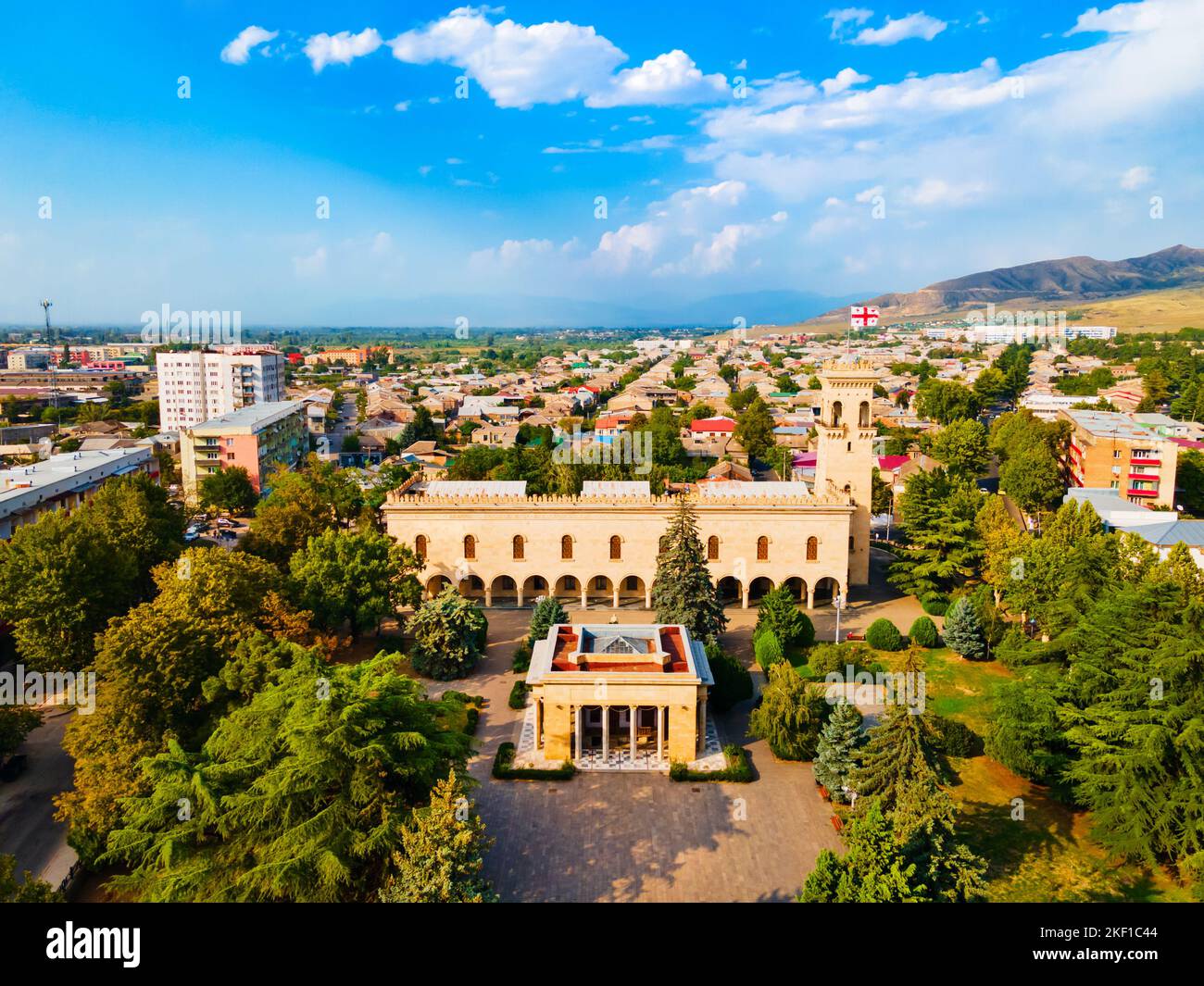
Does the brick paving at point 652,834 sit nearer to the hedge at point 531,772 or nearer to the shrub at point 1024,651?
the hedge at point 531,772

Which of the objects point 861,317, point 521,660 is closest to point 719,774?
point 521,660

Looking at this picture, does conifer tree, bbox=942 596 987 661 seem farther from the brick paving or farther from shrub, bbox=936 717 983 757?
the brick paving

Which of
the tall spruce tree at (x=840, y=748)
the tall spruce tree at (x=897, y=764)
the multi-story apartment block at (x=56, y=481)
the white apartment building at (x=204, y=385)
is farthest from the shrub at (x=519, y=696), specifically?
the white apartment building at (x=204, y=385)

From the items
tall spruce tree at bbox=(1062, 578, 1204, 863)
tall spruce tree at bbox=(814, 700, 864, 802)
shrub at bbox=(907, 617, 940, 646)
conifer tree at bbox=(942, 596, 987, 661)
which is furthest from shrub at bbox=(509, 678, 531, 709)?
conifer tree at bbox=(942, 596, 987, 661)

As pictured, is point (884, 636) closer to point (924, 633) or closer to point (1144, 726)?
point (924, 633)

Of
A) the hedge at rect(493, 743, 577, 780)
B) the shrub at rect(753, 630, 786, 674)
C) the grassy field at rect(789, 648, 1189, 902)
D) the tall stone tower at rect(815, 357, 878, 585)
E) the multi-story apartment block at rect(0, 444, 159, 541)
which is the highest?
the tall stone tower at rect(815, 357, 878, 585)

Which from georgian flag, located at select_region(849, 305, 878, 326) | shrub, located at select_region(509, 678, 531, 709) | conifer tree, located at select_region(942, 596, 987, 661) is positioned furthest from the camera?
georgian flag, located at select_region(849, 305, 878, 326)
